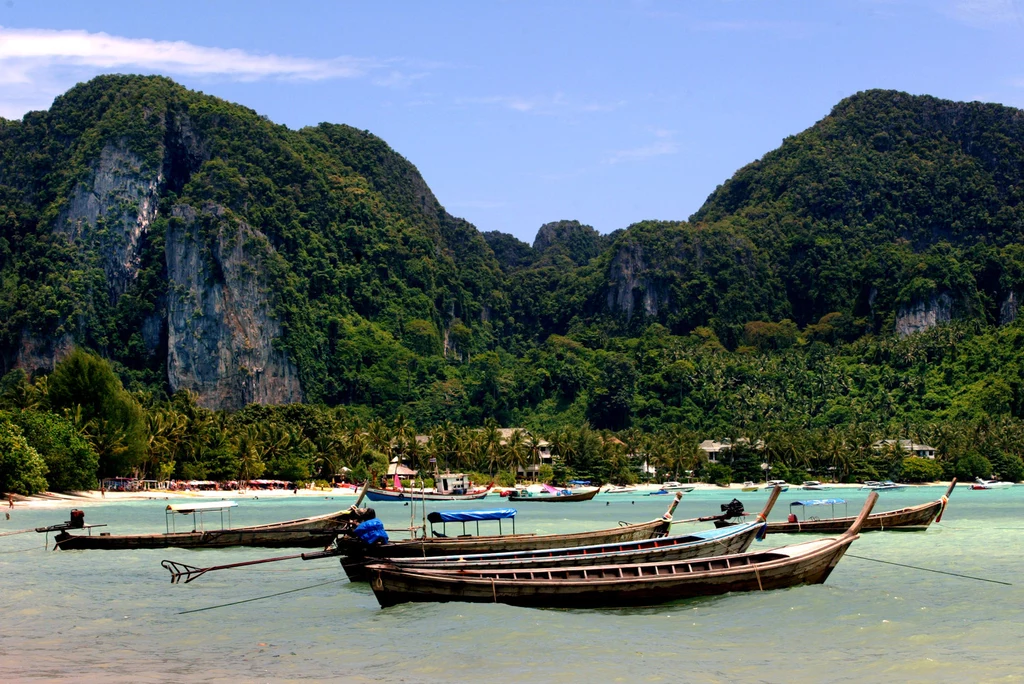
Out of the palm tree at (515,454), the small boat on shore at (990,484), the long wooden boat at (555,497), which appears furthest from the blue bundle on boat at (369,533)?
the small boat on shore at (990,484)

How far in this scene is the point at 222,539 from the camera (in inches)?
1638

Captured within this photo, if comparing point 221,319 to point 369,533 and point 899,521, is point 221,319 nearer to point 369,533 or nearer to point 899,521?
point 899,521

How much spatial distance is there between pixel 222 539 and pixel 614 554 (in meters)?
19.8

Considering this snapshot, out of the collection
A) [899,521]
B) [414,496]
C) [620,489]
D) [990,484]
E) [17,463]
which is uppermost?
[17,463]

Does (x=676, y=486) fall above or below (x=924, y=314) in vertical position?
below

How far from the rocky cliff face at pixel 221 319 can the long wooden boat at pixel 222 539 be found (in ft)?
398

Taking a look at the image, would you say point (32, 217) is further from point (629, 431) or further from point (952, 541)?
point (952, 541)

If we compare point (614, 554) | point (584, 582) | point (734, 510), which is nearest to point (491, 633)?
point (584, 582)

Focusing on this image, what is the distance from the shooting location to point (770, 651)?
21.5 metres

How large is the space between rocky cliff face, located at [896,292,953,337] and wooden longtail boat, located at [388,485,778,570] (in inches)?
6103

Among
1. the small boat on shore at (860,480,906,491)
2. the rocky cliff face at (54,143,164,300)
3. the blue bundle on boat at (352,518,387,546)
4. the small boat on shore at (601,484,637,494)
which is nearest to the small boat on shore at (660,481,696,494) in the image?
the small boat on shore at (601,484,637,494)

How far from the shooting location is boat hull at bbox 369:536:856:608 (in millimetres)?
24891

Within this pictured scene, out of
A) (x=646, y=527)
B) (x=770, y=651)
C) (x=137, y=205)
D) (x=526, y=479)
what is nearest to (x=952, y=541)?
(x=646, y=527)

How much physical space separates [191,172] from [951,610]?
556 ft
